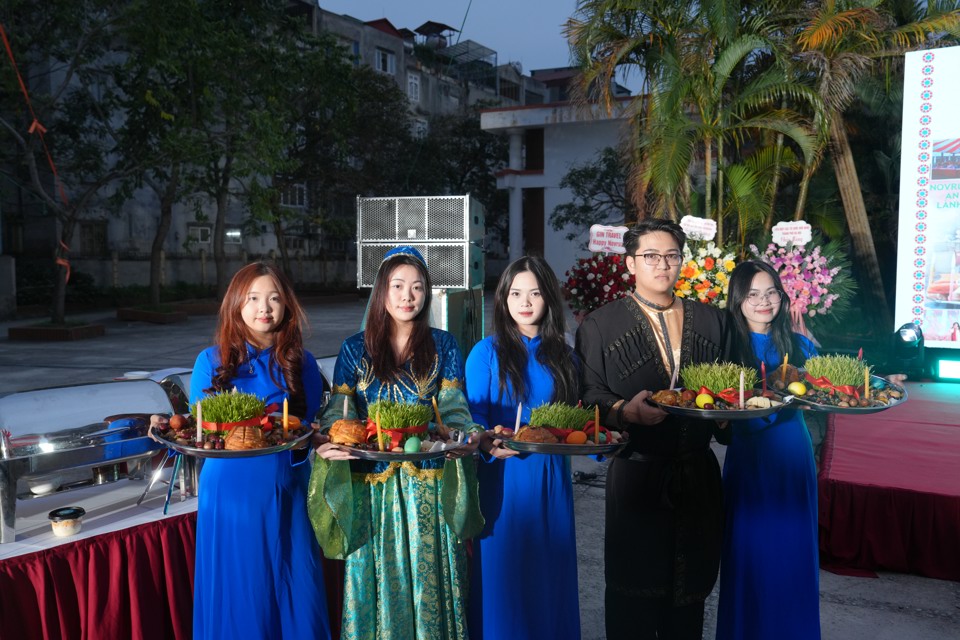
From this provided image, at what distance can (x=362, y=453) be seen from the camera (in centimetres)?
196

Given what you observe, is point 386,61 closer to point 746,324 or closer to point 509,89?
point 509,89

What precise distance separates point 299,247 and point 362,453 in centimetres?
2533

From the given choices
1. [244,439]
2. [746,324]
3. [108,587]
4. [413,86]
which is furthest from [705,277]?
[413,86]

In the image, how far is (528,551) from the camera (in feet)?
7.54

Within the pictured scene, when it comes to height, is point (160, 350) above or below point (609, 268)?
below

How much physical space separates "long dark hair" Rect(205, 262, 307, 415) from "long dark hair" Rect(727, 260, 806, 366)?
144cm

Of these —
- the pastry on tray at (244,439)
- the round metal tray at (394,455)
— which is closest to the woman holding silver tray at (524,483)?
the round metal tray at (394,455)

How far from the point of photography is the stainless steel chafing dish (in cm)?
252

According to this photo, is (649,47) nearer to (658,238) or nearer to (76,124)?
(658,238)

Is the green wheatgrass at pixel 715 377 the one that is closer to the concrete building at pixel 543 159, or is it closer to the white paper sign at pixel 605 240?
the white paper sign at pixel 605 240

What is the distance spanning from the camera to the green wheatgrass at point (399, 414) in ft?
6.77

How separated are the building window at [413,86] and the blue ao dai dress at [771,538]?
104 feet

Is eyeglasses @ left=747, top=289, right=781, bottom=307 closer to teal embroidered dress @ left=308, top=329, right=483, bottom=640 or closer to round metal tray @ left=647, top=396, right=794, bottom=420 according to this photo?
round metal tray @ left=647, top=396, right=794, bottom=420

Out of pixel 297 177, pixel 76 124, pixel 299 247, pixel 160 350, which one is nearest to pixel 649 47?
pixel 160 350
